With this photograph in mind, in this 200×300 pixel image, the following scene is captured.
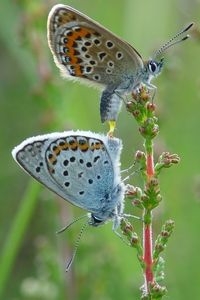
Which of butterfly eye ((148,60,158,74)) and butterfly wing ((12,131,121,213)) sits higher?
butterfly eye ((148,60,158,74))

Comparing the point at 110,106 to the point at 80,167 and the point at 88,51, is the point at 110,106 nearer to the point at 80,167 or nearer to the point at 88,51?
the point at 88,51

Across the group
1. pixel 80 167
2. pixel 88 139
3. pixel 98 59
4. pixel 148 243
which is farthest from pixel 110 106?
pixel 148 243

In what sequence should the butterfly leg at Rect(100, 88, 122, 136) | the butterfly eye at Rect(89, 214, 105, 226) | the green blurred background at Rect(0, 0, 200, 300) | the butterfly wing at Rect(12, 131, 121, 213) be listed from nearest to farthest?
the butterfly wing at Rect(12, 131, 121, 213) → the butterfly eye at Rect(89, 214, 105, 226) → the butterfly leg at Rect(100, 88, 122, 136) → the green blurred background at Rect(0, 0, 200, 300)

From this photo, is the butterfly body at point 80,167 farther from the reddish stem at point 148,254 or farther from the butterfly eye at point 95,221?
the reddish stem at point 148,254

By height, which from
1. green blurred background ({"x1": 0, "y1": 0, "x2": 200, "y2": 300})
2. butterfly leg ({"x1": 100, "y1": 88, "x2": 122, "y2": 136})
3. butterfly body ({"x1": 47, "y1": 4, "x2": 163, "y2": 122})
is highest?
butterfly body ({"x1": 47, "y1": 4, "x2": 163, "y2": 122})

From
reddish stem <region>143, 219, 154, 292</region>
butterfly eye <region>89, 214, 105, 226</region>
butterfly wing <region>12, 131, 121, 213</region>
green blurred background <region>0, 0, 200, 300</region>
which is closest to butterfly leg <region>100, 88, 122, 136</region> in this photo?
butterfly wing <region>12, 131, 121, 213</region>

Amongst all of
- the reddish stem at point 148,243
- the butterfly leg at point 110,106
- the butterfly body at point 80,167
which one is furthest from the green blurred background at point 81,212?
the reddish stem at point 148,243

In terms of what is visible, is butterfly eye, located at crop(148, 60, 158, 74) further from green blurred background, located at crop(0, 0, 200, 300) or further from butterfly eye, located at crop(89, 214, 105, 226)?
green blurred background, located at crop(0, 0, 200, 300)
